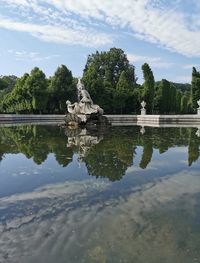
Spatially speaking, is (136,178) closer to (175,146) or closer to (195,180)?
(195,180)

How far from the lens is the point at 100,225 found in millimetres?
5336

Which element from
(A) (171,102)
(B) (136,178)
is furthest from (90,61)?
(B) (136,178)

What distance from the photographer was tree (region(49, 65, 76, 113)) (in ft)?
148

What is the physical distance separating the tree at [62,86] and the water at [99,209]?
3424 cm

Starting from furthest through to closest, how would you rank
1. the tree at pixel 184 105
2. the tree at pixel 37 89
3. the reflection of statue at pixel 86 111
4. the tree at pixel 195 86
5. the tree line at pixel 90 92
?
the tree at pixel 184 105 < the tree at pixel 195 86 < the tree line at pixel 90 92 < the tree at pixel 37 89 < the reflection of statue at pixel 86 111

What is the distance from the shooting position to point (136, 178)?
847 centimetres

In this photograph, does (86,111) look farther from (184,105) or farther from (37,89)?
(184,105)

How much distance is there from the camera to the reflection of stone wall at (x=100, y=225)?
14.3 ft

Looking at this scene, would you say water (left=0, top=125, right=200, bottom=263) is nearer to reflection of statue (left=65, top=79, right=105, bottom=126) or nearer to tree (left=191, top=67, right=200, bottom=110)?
reflection of statue (left=65, top=79, right=105, bottom=126)

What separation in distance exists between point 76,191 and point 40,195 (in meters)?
0.70

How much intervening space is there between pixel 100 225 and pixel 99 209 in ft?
2.52

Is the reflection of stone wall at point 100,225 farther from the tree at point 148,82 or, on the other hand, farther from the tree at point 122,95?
the tree at point 122,95

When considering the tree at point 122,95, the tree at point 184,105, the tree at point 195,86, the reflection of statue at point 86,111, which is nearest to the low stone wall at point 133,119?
the tree at point 122,95

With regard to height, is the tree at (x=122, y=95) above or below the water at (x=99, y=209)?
above
